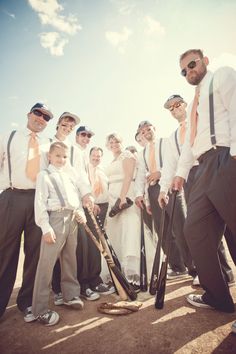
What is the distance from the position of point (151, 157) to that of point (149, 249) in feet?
5.41

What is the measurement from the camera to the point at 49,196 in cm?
297

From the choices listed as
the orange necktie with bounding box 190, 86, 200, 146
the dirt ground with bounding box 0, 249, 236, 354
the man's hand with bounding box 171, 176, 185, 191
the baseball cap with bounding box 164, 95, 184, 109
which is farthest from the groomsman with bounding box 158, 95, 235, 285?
the orange necktie with bounding box 190, 86, 200, 146

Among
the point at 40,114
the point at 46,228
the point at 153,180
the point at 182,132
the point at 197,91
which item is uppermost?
the point at 40,114

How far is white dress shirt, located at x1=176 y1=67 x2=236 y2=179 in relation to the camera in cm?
223

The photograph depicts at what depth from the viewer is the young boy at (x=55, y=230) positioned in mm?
2654

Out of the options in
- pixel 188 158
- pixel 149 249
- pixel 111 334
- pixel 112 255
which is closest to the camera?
pixel 111 334

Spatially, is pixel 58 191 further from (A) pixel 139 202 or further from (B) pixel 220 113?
(B) pixel 220 113

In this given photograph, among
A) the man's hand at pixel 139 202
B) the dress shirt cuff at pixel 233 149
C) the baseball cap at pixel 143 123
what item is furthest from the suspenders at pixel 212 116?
the baseball cap at pixel 143 123

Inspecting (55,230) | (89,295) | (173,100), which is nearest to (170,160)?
(173,100)

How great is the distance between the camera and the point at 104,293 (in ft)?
11.2

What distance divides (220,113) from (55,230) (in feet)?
7.30

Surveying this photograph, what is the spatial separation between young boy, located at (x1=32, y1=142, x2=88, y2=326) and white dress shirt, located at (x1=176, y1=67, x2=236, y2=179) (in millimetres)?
1707

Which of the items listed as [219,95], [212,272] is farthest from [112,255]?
[219,95]

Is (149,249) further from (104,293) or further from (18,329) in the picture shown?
(18,329)
